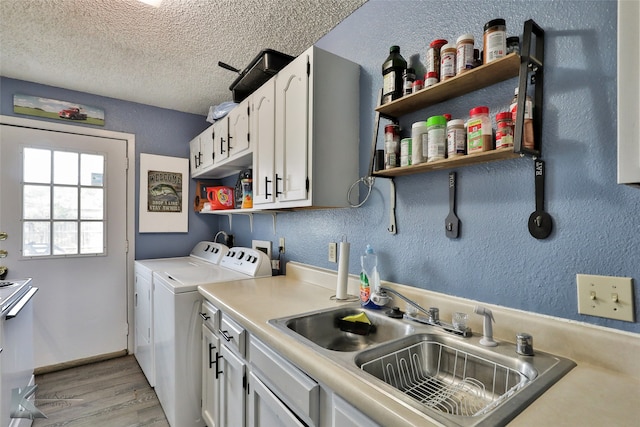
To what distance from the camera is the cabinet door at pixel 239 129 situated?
2092 millimetres

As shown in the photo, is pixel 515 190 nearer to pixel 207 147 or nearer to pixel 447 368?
pixel 447 368

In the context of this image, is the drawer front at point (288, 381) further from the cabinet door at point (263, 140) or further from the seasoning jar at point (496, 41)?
the seasoning jar at point (496, 41)

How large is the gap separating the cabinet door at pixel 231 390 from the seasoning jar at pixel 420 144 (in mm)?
1137

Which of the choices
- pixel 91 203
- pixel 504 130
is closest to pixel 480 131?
pixel 504 130

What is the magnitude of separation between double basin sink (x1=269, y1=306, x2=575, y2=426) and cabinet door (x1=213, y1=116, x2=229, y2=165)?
161cm

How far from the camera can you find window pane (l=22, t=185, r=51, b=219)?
8.27ft

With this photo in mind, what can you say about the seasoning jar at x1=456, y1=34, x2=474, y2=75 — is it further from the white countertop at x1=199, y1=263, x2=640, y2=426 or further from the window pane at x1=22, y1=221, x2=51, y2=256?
the window pane at x1=22, y1=221, x2=51, y2=256

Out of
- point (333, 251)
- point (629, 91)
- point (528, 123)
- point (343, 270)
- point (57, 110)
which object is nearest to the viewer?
point (629, 91)

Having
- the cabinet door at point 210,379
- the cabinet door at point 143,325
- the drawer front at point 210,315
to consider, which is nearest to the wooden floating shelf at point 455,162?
the drawer front at point 210,315

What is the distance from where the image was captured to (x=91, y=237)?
2.79 meters

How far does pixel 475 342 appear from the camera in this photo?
103 centimetres

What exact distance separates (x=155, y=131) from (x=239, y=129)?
143cm

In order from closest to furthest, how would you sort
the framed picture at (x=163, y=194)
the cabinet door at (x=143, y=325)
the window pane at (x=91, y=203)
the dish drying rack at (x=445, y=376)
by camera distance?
1. the dish drying rack at (x=445, y=376)
2. the cabinet door at (x=143, y=325)
3. the window pane at (x=91, y=203)
4. the framed picture at (x=163, y=194)

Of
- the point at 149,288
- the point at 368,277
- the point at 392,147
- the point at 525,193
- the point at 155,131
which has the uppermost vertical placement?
the point at 155,131
